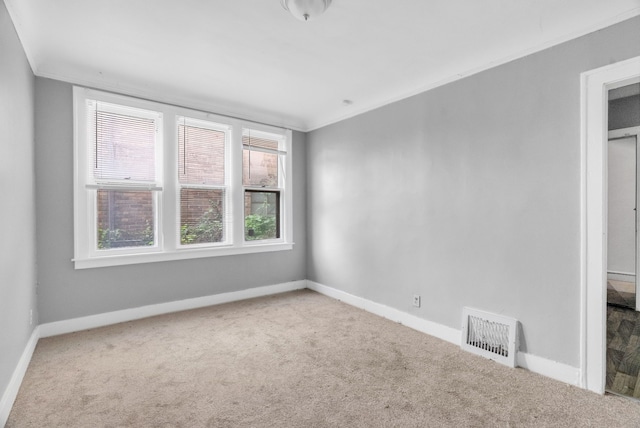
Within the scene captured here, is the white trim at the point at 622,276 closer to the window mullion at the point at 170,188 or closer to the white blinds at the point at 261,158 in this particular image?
the white blinds at the point at 261,158

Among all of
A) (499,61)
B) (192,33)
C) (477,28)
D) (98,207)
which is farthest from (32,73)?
(499,61)

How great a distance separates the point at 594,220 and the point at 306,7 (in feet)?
7.64

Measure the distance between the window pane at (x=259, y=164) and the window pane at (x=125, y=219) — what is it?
1.24 metres

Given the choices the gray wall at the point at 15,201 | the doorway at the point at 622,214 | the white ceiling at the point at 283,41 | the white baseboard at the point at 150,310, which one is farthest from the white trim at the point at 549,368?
the gray wall at the point at 15,201

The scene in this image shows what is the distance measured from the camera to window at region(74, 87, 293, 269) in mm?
3158

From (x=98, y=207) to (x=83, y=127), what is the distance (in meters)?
0.80

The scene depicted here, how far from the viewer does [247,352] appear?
8.77 ft

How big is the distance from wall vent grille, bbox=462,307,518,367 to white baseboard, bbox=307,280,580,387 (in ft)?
0.26

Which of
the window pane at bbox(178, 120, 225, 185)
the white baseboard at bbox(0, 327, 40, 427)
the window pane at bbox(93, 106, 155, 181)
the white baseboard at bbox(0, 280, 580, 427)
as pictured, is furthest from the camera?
the window pane at bbox(178, 120, 225, 185)

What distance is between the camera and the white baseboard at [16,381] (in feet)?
5.81

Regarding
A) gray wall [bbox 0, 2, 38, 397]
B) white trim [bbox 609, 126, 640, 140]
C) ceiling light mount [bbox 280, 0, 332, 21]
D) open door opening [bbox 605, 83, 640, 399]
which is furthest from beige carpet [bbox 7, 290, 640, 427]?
white trim [bbox 609, 126, 640, 140]

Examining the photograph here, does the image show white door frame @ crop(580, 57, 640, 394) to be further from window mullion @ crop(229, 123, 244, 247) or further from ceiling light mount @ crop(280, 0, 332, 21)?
window mullion @ crop(229, 123, 244, 247)

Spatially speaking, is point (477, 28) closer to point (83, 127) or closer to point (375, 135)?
point (375, 135)

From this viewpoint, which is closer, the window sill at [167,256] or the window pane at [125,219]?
the window sill at [167,256]
